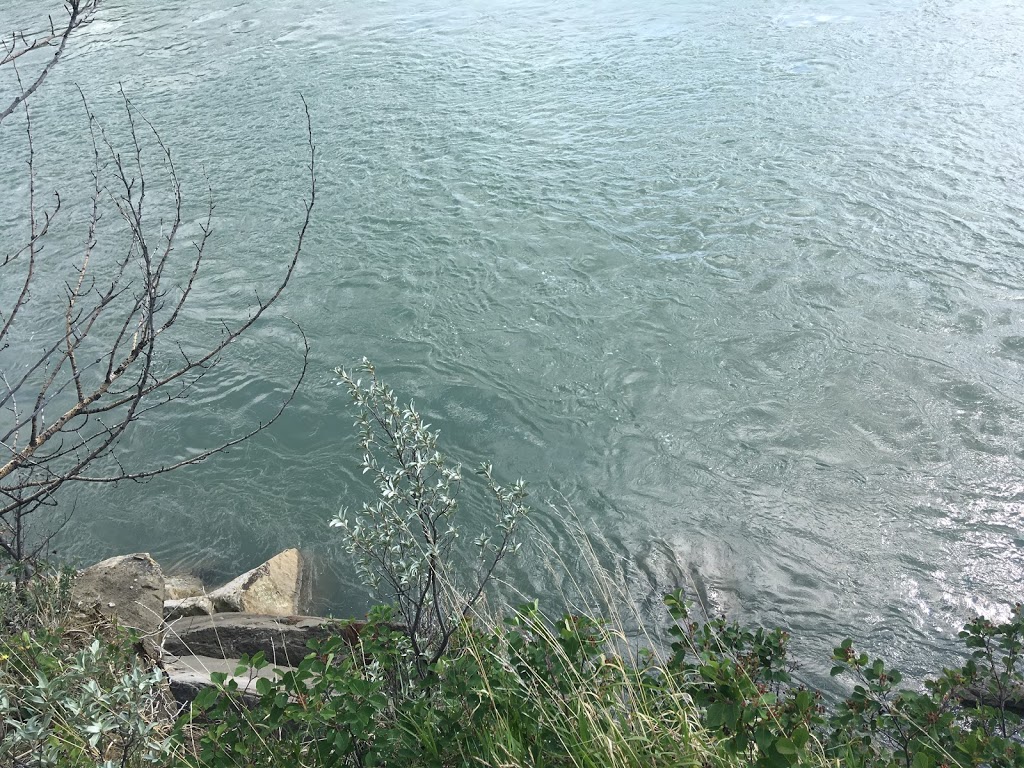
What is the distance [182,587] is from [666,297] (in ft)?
13.8

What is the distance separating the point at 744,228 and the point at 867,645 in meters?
4.27

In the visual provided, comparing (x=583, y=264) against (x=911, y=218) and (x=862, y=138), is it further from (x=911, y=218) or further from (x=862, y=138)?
(x=862, y=138)

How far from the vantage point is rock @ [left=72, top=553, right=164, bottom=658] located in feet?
14.9

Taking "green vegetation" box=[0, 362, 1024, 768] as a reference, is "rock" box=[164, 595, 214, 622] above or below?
below

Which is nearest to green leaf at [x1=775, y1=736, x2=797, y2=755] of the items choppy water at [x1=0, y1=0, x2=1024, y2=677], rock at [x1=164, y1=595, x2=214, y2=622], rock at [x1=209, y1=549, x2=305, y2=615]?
choppy water at [x1=0, y1=0, x2=1024, y2=677]

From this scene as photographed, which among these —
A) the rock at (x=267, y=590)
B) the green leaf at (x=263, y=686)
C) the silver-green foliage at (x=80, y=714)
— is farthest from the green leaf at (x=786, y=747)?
the rock at (x=267, y=590)

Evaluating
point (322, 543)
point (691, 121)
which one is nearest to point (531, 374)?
point (322, 543)

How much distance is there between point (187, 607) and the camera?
4.60 metres

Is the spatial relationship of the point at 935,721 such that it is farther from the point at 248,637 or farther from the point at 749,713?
the point at 248,637

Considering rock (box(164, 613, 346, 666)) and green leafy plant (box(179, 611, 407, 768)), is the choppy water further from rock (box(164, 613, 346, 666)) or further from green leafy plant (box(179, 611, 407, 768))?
green leafy plant (box(179, 611, 407, 768))

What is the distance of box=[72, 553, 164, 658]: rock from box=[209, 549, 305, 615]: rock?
1.08 ft

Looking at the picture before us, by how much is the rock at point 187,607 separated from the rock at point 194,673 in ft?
1.96

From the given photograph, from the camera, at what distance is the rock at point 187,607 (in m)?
4.59

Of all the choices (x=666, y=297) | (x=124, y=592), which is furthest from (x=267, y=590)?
(x=666, y=297)
